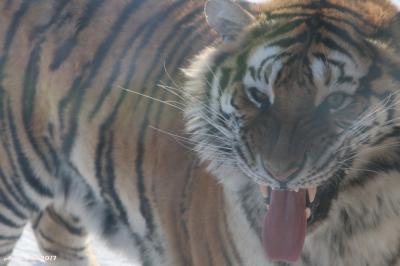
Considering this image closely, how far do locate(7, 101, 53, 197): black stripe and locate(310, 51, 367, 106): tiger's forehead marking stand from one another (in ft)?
4.53

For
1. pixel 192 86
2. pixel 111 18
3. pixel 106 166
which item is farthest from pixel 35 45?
pixel 192 86

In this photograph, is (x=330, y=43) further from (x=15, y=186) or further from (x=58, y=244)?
(x=58, y=244)

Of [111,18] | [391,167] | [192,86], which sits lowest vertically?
[111,18]

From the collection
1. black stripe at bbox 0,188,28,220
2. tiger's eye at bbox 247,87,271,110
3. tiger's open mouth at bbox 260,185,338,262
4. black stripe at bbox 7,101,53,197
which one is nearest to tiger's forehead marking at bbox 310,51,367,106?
tiger's eye at bbox 247,87,271,110

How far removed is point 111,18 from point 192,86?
0.71m

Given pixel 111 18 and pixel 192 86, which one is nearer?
pixel 192 86

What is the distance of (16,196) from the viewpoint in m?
2.76

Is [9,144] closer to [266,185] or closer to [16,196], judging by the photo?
[16,196]

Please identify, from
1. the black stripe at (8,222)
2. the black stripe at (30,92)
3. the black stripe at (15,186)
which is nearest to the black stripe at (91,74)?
the black stripe at (30,92)

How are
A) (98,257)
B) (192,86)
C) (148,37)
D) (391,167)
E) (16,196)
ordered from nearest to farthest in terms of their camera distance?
(391,167)
(192,86)
(148,37)
(16,196)
(98,257)

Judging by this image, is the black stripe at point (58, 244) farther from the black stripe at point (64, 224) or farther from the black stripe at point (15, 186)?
the black stripe at point (15, 186)

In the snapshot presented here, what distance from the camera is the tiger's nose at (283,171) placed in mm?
1580

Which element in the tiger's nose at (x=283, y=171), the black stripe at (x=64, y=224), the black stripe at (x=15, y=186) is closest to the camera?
the tiger's nose at (x=283, y=171)

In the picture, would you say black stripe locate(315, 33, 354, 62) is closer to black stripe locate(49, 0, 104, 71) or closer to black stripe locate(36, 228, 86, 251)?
black stripe locate(49, 0, 104, 71)
